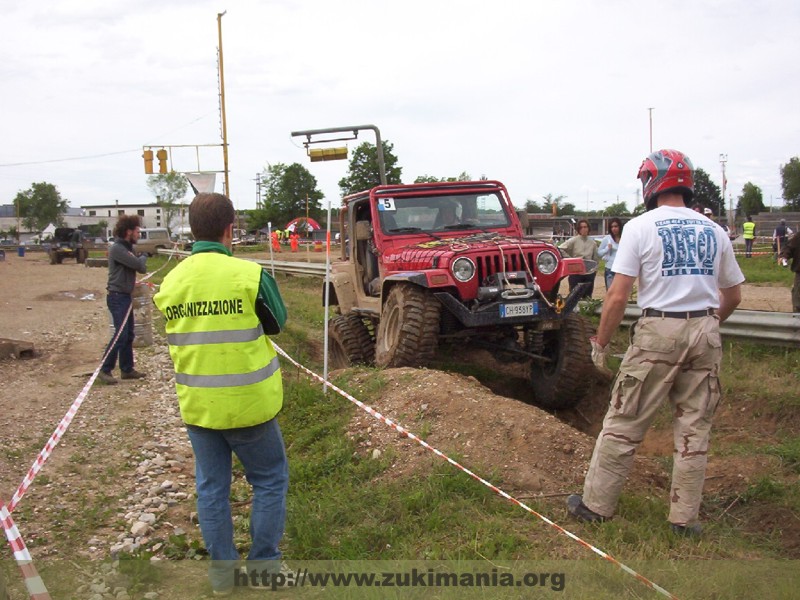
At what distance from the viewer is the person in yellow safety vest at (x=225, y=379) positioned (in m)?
3.42

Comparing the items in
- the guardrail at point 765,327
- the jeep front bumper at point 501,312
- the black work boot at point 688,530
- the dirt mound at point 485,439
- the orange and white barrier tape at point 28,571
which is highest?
the jeep front bumper at point 501,312

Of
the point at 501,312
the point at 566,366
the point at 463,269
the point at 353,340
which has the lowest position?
the point at 566,366

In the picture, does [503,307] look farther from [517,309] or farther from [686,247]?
[686,247]

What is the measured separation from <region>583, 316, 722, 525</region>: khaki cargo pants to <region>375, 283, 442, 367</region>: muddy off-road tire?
3.38m

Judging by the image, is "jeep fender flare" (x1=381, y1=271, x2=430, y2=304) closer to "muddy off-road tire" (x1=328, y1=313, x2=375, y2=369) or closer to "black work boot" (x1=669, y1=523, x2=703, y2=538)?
"muddy off-road tire" (x1=328, y1=313, x2=375, y2=369)

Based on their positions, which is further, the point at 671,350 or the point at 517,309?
the point at 517,309

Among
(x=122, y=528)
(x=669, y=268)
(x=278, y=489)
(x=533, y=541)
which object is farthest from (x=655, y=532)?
(x=122, y=528)

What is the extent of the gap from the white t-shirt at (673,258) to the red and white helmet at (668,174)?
143 millimetres

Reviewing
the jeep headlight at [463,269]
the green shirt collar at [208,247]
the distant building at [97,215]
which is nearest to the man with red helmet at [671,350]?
the green shirt collar at [208,247]

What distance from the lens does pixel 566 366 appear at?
7629 mm

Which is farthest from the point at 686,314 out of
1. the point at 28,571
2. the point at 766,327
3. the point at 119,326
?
the point at 119,326

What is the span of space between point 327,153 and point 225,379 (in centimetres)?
1406

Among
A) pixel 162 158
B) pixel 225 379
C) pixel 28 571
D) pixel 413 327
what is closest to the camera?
pixel 28 571

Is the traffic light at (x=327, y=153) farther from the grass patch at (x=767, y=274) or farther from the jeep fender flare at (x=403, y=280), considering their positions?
the jeep fender flare at (x=403, y=280)
